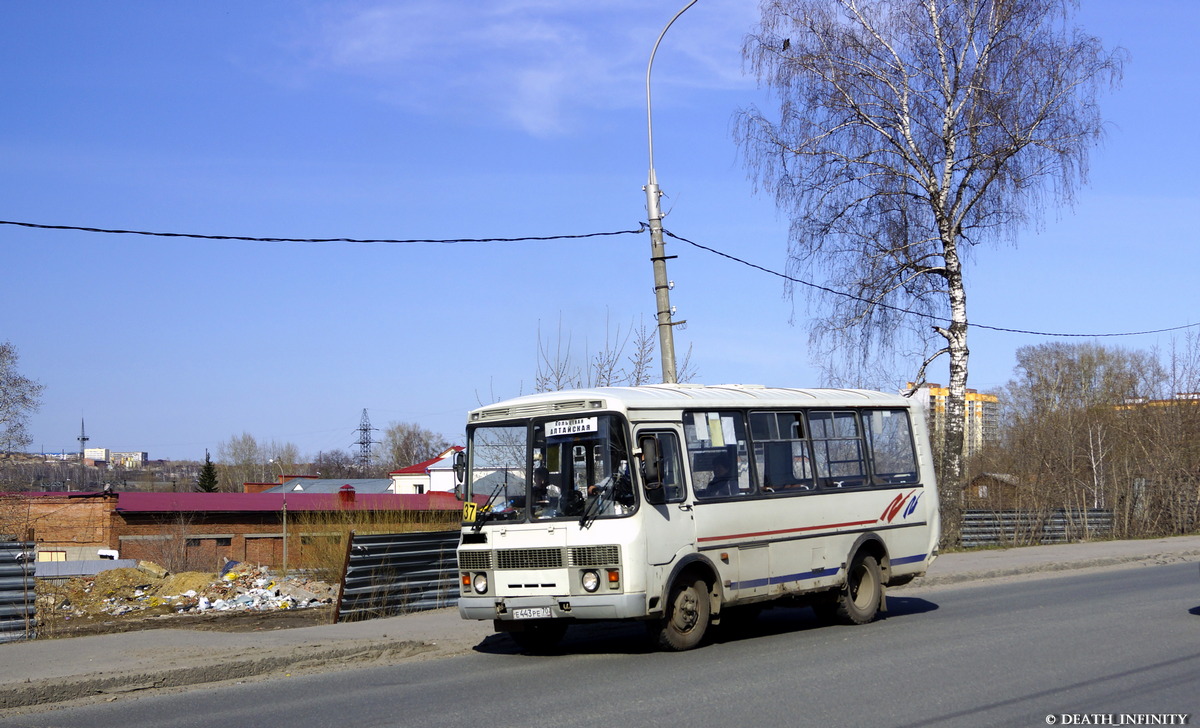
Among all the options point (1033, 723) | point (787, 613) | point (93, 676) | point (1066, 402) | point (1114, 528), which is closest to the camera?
point (1033, 723)

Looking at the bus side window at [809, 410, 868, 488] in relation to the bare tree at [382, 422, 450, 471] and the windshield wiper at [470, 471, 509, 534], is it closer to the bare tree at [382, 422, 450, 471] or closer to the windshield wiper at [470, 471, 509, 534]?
the windshield wiper at [470, 471, 509, 534]

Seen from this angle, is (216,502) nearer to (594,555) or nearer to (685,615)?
(685,615)

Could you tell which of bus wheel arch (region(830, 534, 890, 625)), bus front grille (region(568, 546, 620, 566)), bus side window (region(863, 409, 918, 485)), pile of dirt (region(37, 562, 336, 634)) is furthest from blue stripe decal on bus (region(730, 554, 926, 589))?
pile of dirt (region(37, 562, 336, 634))

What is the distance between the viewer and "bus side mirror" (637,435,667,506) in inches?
432

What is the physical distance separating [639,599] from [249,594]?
16619 millimetres

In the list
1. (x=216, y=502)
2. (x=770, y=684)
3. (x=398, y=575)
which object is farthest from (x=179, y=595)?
(x=216, y=502)

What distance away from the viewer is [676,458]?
11.6 meters

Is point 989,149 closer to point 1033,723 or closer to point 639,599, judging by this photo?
point 639,599

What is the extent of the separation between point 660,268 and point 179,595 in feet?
50.7

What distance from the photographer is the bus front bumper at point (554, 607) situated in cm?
1067

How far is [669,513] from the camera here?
36.9ft

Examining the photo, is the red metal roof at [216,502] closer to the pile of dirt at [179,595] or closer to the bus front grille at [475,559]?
the pile of dirt at [179,595]

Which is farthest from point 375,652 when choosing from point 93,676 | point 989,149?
point 989,149

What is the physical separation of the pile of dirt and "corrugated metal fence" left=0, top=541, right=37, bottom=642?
5399 mm
